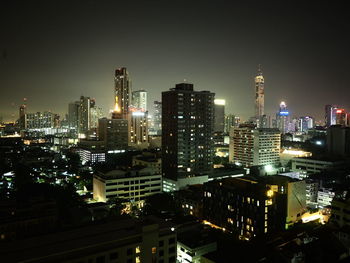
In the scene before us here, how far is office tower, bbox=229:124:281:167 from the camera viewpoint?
138 feet

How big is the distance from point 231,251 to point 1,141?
57297 millimetres

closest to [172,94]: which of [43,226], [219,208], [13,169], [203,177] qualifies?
[203,177]

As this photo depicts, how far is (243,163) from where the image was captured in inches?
1719

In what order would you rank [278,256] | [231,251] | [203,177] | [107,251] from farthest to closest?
1. [203,177]
2. [231,251]
3. [278,256]
4. [107,251]

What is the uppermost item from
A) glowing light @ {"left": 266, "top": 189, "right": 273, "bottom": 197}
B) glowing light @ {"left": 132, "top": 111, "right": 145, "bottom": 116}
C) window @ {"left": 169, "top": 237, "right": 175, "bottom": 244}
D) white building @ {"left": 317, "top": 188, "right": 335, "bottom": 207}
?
glowing light @ {"left": 132, "top": 111, "right": 145, "bottom": 116}

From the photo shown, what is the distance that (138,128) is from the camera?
63.8 meters

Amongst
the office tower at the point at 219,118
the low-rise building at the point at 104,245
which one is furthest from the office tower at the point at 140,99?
the low-rise building at the point at 104,245

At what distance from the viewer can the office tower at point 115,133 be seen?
55531 millimetres

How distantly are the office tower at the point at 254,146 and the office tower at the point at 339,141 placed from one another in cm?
943

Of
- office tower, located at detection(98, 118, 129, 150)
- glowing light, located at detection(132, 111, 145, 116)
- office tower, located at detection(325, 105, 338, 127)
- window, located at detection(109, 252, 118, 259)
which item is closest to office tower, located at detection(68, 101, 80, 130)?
glowing light, located at detection(132, 111, 145, 116)

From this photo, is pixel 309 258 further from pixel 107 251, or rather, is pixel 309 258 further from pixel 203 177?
pixel 203 177

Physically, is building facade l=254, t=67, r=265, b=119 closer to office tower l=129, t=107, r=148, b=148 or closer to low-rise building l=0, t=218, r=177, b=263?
office tower l=129, t=107, r=148, b=148

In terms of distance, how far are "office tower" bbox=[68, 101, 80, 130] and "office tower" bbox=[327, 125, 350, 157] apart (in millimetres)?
70690

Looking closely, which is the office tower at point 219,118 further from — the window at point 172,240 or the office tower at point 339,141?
the window at point 172,240
